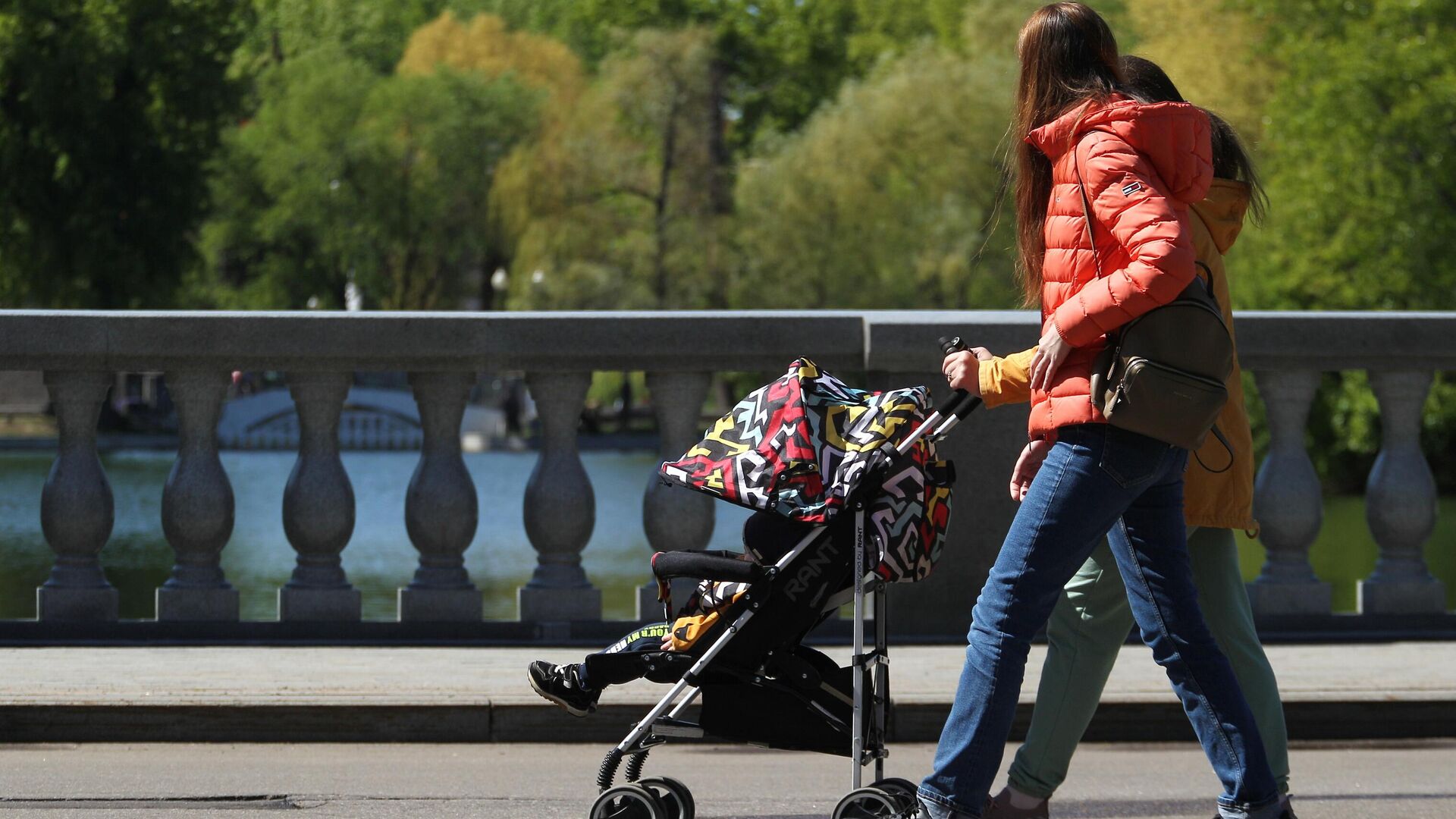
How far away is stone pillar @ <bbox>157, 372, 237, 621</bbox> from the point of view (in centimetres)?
651

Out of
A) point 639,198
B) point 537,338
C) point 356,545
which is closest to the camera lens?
point 537,338

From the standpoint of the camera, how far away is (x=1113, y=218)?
3.74 meters

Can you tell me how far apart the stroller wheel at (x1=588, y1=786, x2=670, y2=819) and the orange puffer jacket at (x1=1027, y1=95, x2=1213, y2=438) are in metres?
1.25

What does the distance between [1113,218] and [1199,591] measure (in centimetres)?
98

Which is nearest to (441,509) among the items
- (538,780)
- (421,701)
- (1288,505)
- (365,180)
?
(421,701)

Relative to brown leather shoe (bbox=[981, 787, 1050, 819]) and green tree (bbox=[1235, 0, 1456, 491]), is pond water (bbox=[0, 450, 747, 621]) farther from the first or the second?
green tree (bbox=[1235, 0, 1456, 491])

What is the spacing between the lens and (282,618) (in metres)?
6.65

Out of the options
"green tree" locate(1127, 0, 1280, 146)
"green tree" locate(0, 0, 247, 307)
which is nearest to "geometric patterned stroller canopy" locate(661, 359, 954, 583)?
"green tree" locate(1127, 0, 1280, 146)

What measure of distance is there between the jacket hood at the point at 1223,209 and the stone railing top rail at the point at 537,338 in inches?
87.5

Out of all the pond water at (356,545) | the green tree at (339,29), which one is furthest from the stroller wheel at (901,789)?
the green tree at (339,29)

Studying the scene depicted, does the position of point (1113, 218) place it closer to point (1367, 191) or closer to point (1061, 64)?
point (1061, 64)

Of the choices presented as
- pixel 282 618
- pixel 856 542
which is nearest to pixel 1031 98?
pixel 856 542

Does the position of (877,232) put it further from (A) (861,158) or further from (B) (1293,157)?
(B) (1293,157)

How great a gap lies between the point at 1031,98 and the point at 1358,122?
2900 cm
